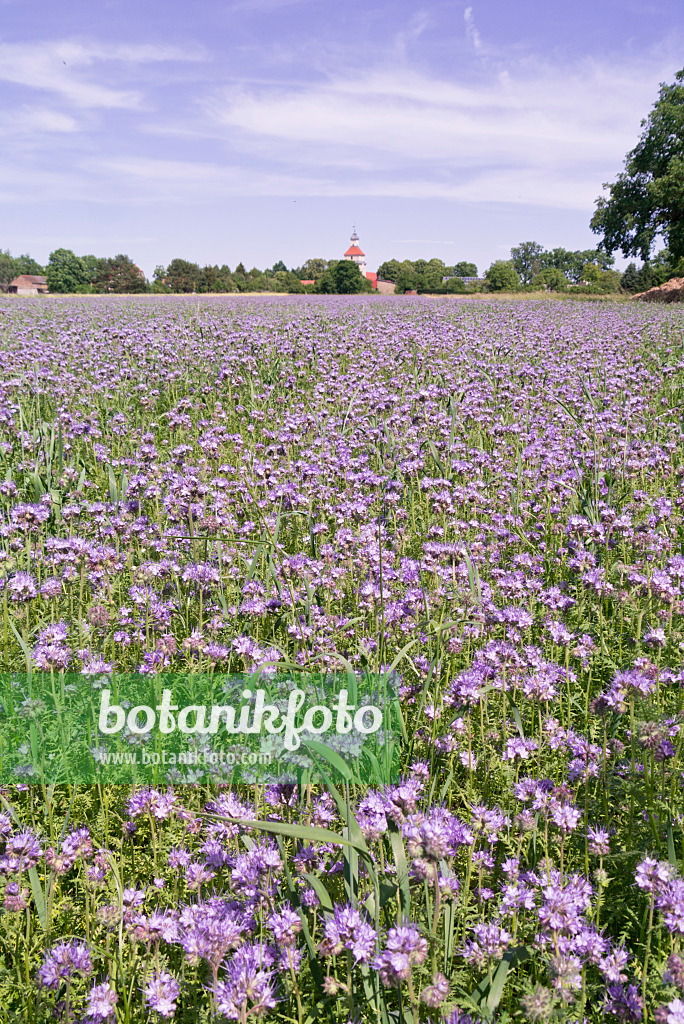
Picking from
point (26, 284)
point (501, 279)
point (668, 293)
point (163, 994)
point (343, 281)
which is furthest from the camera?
point (26, 284)

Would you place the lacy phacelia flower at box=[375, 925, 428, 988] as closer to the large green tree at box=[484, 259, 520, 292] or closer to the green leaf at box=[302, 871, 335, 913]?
the green leaf at box=[302, 871, 335, 913]

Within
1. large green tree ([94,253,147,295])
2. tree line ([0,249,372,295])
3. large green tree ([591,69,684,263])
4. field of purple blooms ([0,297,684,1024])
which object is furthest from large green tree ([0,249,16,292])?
field of purple blooms ([0,297,684,1024])

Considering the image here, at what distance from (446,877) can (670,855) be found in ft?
2.26

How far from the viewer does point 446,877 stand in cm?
168

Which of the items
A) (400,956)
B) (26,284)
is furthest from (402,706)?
(26,284)

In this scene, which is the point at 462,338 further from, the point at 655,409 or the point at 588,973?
the point at 588,973

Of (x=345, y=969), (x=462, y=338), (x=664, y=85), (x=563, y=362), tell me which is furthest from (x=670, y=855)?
(x=664, y=85)

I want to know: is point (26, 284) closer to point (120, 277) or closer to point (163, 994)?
point (120, 277)

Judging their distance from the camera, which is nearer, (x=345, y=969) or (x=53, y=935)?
(x=345, y=969)

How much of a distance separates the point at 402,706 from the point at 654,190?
46.8 metres

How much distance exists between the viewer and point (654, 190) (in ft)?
134

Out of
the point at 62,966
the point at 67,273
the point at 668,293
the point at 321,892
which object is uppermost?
the point at 67,273

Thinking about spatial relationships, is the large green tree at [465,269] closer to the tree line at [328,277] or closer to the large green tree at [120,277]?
the tree line at [328,277]

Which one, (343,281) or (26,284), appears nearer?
(343,281)
